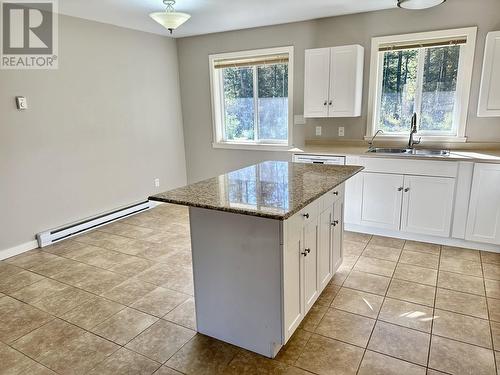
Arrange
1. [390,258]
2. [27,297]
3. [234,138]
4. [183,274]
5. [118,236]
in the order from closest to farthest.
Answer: [27,297], [183,274], [390,258], [118,236], [234,138]

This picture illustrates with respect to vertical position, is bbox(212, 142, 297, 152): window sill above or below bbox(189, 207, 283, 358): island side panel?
above

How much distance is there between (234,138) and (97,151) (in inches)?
73.3

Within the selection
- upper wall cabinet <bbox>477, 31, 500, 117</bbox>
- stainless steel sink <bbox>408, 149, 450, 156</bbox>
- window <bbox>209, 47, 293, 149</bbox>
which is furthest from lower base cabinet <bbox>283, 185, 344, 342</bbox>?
window <bbox>209, 47, 293, 149</bbox>

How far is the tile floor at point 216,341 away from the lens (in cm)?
191

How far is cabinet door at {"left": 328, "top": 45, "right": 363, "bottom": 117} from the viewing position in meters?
3.66

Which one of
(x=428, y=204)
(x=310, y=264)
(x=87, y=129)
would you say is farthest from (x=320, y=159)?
(x=87, y=129)

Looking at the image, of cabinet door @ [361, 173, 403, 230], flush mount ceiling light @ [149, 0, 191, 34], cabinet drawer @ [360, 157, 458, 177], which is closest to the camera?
flush mount ceiling light @ [149, 0, 191, 34]

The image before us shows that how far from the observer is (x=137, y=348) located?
206 cm

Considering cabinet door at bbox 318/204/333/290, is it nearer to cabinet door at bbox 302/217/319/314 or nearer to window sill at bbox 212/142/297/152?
cabinet door at bbox 302/217/319/314

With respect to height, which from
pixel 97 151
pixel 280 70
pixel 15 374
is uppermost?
pixel 280 70

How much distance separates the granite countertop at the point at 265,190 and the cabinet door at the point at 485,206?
133 cm

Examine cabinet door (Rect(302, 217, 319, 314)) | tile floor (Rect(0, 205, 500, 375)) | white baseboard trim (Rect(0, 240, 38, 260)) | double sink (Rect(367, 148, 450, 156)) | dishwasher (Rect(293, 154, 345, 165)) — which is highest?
double sink (Rect(367, 148, 450, 156))

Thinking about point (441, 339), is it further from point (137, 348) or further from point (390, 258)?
point (137, 348)

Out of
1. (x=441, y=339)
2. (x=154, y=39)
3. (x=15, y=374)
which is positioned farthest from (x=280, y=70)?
(x=15, y=374)
